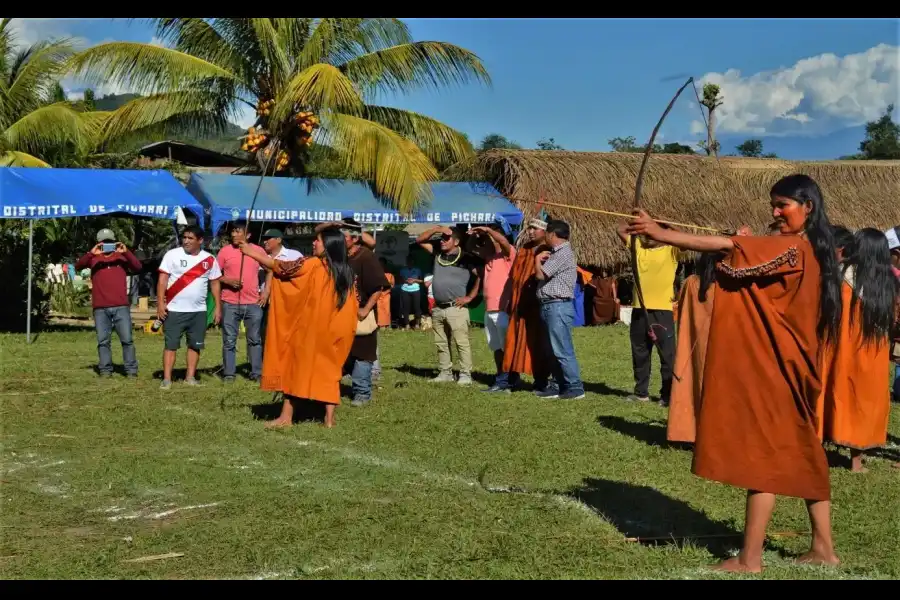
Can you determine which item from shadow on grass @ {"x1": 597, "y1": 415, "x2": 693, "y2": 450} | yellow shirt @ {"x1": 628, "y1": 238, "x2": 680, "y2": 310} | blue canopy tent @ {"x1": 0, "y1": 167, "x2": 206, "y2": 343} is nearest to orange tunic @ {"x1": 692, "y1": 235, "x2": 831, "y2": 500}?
shadow on grass @ {"x1": 597, "y1": 415, "x2": 693, "y2": 450}

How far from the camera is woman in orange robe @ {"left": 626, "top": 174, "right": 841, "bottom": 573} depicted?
16.8 ft

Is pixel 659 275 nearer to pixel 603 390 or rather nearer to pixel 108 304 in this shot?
pixel 603 390

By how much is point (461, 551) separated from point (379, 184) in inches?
594

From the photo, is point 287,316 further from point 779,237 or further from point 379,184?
point 379,184

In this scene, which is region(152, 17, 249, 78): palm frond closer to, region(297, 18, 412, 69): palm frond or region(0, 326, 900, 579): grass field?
region(297, 18, 412, 69): palm frond

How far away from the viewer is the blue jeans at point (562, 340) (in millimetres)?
11281

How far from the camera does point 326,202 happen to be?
2030 centimetres

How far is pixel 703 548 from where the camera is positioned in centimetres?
571

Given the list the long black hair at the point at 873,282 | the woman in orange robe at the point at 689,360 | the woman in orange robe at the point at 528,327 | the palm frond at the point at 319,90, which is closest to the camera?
the long black hair at the point at 873,282

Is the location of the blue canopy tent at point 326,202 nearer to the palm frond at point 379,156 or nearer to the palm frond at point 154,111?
the palm frond at point 379,156

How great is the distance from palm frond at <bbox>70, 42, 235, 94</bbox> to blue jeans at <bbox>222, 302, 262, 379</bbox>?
29.4ft

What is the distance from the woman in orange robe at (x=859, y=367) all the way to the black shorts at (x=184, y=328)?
711 cm

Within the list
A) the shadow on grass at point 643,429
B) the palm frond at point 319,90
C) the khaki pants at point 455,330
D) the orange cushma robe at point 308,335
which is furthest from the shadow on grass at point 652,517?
the palm frond at point 319,90

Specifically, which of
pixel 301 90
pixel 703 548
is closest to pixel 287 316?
pixel 703 548
